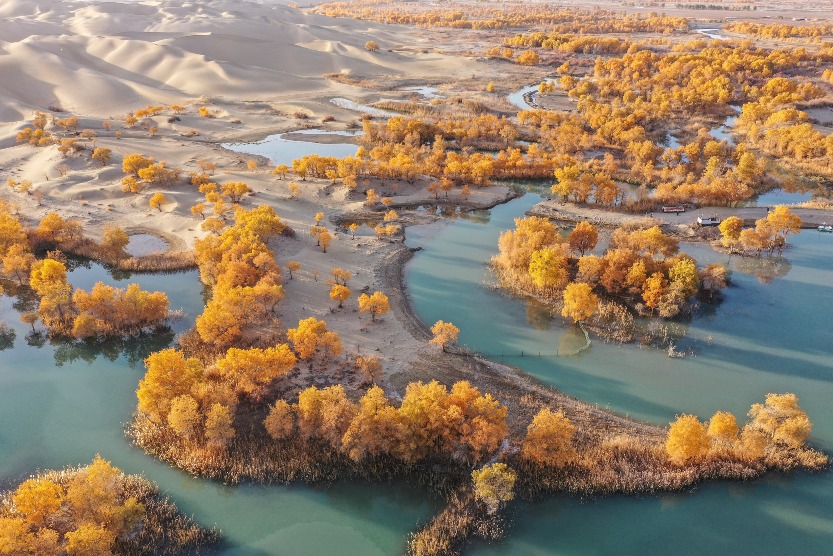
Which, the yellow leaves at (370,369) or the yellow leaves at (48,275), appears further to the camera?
the yellow leaves at (48,275)

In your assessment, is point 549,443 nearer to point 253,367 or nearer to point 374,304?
point 374,304

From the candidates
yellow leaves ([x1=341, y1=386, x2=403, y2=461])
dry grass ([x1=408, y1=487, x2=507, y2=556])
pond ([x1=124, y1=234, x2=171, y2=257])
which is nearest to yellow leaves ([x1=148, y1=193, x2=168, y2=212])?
pond ([x1=124, y1=234, x2=171, y2=257])

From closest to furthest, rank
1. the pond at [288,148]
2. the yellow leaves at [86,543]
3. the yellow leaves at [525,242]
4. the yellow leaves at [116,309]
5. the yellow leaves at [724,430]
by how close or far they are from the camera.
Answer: the yellow leaves at [86,543], the yellow leaves at [724,430], the yellow leaves at [116,309], the yellow leaves at [525,242], the pond at [288,148]

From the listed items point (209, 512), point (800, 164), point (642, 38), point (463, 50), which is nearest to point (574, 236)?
point (209, 512)

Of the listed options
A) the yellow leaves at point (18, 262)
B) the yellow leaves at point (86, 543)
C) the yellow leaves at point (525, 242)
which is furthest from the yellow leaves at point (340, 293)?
the yellow leaves at point (18, 262)

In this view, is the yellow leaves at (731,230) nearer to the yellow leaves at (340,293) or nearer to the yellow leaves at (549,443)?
the yellow leaves at (549,443)

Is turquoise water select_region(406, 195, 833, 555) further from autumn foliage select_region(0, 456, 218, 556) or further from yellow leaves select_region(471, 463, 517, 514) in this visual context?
autumn foliage select_region(0, 456, 218, 556)

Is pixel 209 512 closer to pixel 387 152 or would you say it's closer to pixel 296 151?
pixel 387 152
